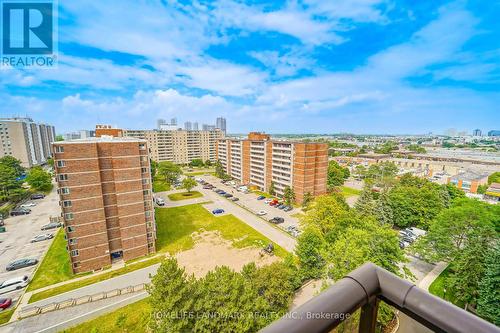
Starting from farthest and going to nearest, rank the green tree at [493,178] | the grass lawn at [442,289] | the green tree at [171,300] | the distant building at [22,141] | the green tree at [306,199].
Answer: the distant building at [22,141] → the green tree at [493,178] → the green tree at [306,199] → the grass lawn at [442,289] → the green tree at [171,300]

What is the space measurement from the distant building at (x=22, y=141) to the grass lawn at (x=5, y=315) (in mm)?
63625

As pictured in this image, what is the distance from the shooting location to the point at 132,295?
1692cm

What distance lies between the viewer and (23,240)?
25.2 meters

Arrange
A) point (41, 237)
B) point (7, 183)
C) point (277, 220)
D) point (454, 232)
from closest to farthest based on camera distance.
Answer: point (454, 232) → point (41, 237) → point (277, 220) → point (7, 183)

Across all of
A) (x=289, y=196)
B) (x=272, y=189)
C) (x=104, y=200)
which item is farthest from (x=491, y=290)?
(x=272, y=189)

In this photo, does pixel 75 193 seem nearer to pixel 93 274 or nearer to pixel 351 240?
pixel 93 274

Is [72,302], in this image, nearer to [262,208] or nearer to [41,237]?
[41,237]

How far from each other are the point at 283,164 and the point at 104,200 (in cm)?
2663

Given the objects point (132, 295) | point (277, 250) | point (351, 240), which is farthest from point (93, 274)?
point (351, 240)

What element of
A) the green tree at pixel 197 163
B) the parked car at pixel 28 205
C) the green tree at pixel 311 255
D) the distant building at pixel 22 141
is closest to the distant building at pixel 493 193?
the green tree at pixel 311 255

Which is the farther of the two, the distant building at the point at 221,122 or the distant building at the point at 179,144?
the distant building at the point at 221,122

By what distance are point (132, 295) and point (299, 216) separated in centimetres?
2154

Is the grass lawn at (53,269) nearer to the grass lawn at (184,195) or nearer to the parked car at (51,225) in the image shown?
the parked car at (51,225)

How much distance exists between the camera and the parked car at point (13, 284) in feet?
57.6
